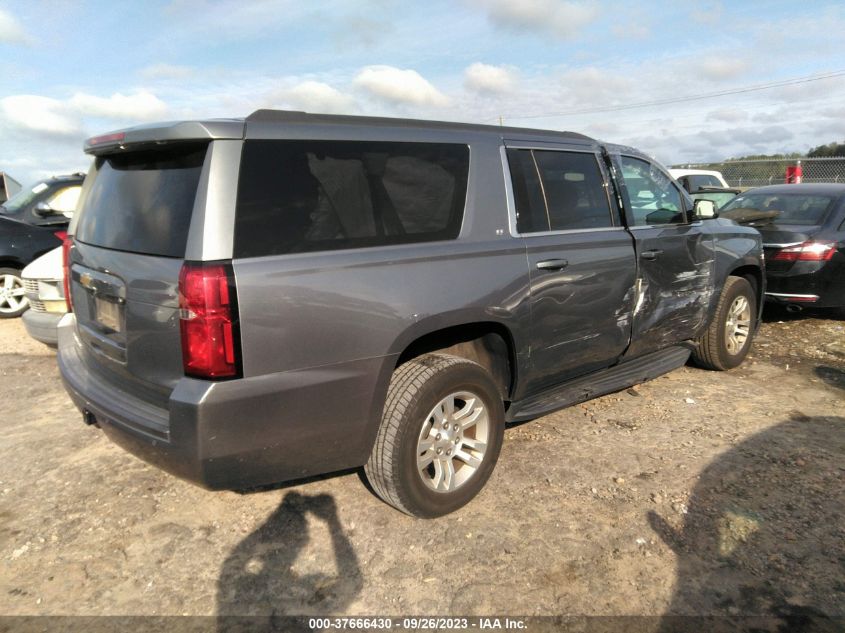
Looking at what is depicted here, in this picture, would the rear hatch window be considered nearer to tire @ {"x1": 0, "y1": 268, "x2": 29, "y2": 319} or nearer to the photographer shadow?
the photographer shadow

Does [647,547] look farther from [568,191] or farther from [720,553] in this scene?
[568,191]

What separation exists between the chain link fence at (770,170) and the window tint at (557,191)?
15032mm

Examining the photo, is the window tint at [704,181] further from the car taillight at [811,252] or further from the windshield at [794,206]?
the car taillight at [811,252]

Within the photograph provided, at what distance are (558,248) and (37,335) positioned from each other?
4606 mm

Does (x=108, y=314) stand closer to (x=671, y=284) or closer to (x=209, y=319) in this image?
(x=209, y=319)

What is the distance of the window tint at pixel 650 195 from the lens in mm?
4293

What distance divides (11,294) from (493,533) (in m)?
7.10

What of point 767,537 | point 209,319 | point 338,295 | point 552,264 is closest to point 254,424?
point 209,319

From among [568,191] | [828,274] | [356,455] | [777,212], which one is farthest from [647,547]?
[777,212]

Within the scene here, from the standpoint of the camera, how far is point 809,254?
20.9ft

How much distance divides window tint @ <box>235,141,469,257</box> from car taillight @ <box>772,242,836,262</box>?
15.9ft

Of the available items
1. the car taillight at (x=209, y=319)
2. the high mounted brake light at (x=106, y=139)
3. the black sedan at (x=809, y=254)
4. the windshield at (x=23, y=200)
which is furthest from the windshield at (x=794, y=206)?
the windshield at (x=23, y=200)

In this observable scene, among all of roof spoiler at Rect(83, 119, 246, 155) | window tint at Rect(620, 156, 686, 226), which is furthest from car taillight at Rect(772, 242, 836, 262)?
roof spoiler at Rect(83, 119, 246, 155)

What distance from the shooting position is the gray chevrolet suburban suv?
2385 millimetres
